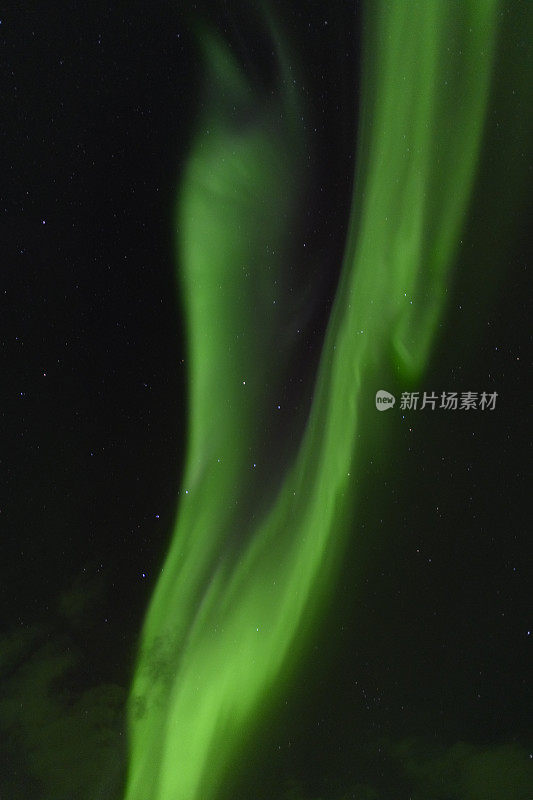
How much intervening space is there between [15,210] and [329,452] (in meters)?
0.33

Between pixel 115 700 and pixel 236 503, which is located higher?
pixel 236 503

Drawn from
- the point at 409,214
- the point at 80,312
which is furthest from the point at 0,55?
Result: the point at 409,214

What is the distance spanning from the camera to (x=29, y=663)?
2.03 feet

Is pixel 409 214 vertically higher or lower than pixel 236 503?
higher

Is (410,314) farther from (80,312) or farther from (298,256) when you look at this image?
(80,312)

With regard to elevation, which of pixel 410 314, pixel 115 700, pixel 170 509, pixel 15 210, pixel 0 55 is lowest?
pixel 115 700

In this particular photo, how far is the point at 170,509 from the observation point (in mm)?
594

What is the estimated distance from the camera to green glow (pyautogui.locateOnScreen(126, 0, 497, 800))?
0.54m

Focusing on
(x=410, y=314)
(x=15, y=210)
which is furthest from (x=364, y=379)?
(x=15, y=210)

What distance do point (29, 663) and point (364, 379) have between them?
37 cm

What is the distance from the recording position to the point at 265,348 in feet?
1.89

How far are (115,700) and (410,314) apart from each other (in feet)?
1.30

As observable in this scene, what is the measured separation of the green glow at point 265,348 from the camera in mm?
538

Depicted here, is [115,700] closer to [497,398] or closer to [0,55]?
[497,398]
